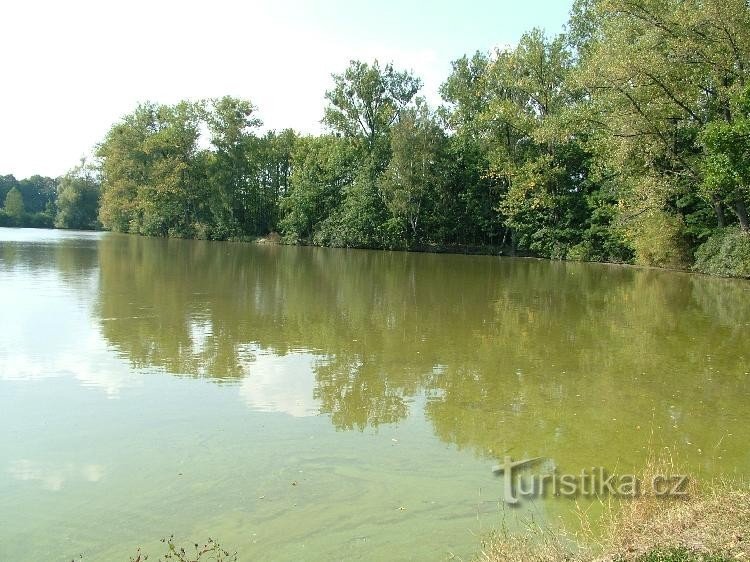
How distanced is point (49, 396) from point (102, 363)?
1.72 m

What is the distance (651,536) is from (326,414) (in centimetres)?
430

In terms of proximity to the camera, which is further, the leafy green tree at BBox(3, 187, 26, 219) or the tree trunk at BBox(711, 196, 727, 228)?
the leafy green tree at BBox(3, 187, 26, 219)

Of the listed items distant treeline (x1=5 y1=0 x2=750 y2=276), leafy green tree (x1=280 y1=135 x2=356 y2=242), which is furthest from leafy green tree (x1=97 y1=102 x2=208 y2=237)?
leafy green tree (x1=280 y1=135 x2=356 y2=242)

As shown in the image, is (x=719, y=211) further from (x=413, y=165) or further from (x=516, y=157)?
(x=413, y=165)

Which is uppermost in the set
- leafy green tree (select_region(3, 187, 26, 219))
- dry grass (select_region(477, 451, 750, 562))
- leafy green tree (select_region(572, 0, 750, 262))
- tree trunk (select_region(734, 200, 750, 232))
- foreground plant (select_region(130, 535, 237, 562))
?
leafy green tree (select_region(572, 0, 750, 262))

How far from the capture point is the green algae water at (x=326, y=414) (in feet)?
16.1

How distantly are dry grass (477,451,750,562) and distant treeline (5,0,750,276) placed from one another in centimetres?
2217

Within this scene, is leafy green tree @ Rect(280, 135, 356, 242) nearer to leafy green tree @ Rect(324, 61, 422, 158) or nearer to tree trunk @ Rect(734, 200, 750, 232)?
leafy green tree @ Rect(324, 61, 422, 158)

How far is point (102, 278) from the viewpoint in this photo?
863 inches

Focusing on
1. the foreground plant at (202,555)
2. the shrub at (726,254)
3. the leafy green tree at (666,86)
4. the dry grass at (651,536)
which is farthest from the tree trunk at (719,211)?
the foreground plant at (202,555)

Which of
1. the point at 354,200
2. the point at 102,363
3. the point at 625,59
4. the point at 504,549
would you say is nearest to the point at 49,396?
the point at 102,363

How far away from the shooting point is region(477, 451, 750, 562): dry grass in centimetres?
390

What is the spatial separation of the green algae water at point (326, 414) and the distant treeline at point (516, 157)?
13857 millimetres

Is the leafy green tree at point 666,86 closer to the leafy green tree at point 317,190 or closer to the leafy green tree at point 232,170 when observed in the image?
the leafy green tree at point 317,190
